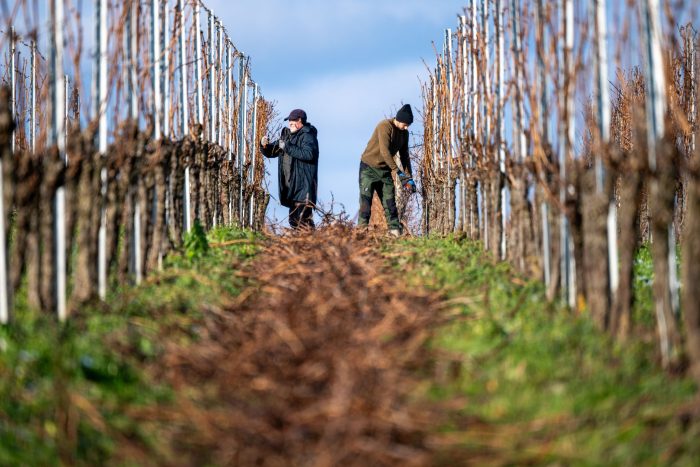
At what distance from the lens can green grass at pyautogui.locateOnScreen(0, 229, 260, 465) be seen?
4.04 metres

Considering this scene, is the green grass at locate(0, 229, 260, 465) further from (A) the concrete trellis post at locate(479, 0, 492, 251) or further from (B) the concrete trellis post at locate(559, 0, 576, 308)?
(A) the concrete trellis post at locate(479, 0, 492, 251)

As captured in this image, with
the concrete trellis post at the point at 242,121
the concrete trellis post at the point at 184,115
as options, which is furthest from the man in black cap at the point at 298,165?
the concrete trellis post at the point at 184,115

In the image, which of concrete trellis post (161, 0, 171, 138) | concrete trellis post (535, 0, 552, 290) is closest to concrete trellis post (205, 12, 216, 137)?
concrete trellis post (161, 0, 171, 138)

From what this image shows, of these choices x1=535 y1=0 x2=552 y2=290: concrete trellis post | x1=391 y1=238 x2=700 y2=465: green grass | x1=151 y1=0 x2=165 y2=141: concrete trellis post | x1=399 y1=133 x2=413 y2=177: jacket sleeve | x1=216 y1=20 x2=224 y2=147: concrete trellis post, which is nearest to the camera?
x1=391 y1=238 x2=700 y2=465: green grass

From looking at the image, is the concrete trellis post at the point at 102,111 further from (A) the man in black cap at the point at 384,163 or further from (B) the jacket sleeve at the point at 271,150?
(B) the jacket sleeve at the point at 271,150

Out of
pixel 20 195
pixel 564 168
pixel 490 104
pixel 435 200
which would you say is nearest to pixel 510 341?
pixel 564 168

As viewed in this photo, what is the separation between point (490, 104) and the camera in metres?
8.71

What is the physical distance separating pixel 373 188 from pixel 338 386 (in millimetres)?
9636

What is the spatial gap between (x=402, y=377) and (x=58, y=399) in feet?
4.64

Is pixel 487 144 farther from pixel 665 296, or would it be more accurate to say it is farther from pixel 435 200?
pixel 435 200

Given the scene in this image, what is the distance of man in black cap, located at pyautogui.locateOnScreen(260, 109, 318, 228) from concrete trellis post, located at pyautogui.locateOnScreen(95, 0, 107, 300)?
6851 mm

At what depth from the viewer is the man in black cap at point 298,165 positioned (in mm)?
13844

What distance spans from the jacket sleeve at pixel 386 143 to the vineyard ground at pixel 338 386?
7.07 m

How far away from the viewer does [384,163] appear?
524 inches
